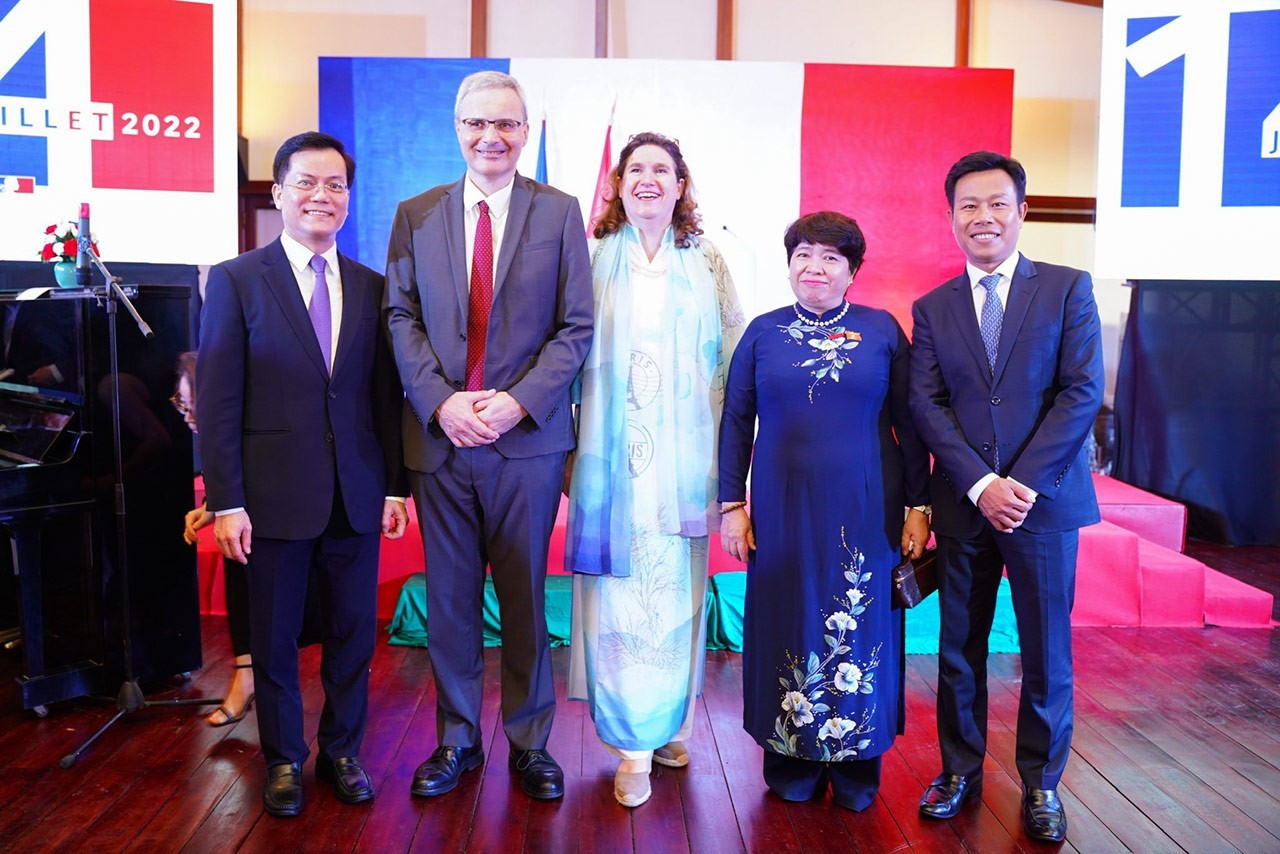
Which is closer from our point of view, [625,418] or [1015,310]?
[1015,310]

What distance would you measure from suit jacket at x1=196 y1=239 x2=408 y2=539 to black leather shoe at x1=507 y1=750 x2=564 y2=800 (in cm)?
71

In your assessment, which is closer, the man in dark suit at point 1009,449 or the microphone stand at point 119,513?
the man in dark suit at point 1009,449

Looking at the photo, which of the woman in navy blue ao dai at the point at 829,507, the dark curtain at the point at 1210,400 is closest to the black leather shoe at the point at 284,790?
the woman in navy blue ao dai at the point at 829,507

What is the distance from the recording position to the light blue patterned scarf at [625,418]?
99.2 inches

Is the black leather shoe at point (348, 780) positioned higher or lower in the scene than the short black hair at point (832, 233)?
lower

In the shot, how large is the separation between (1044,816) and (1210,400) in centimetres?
442

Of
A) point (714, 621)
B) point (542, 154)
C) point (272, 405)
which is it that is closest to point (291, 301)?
point (272, 405)

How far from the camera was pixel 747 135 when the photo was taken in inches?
214

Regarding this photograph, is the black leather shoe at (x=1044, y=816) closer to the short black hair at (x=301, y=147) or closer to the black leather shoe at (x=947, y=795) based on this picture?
Result: the black leather shoe at (x=947, y=795)

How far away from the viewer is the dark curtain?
231 inches

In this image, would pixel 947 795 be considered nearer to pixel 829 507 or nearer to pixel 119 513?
pixel 829 507

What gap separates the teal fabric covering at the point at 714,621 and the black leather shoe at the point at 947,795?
51.1 inches

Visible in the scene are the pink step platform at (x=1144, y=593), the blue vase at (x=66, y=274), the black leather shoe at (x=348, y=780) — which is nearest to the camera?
the black leather shoe at (x=348, y=780)

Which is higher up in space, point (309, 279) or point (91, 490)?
point (309, 279)
